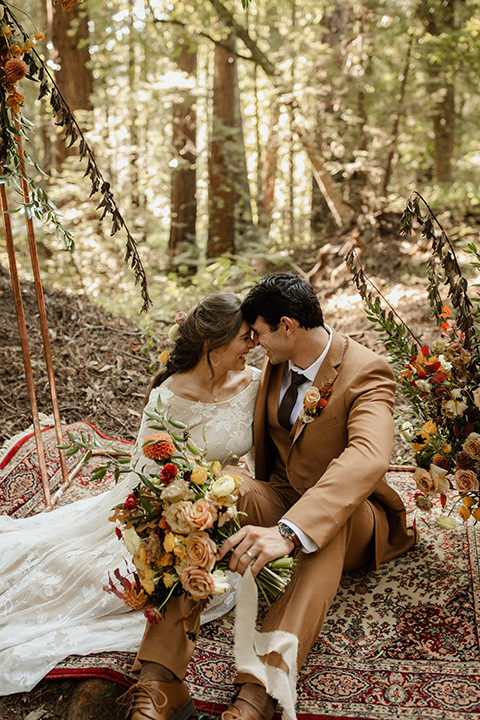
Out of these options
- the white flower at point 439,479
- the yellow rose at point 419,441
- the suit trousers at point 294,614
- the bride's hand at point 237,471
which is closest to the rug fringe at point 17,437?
the bride's hand at point 237,471

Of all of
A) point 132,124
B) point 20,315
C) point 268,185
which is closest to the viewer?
point 20,315

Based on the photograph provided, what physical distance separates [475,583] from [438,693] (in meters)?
0.70

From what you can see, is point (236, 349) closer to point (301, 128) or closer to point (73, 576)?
point (73, 576)

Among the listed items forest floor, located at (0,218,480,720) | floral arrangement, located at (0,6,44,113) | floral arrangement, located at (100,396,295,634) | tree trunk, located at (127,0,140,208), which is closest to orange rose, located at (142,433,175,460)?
floral arrangement, located at (100,396,295,634)

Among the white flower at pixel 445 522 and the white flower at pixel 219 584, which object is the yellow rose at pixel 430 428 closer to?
the white flower at pixel 445 522

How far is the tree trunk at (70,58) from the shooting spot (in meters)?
8.09

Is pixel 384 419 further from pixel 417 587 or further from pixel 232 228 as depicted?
pixel 232 228

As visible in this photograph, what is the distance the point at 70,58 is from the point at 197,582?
27.2 ft

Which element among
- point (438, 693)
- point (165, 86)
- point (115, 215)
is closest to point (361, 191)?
point (165, 86)

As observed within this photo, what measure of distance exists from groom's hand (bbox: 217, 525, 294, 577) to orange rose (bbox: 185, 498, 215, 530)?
0.66ft

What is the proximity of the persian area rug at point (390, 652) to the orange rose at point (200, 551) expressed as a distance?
609mm

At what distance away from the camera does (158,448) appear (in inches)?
75.6

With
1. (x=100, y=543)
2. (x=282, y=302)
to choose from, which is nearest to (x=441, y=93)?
(x=282, y=302)

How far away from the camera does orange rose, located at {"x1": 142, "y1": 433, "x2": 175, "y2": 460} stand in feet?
6.29
